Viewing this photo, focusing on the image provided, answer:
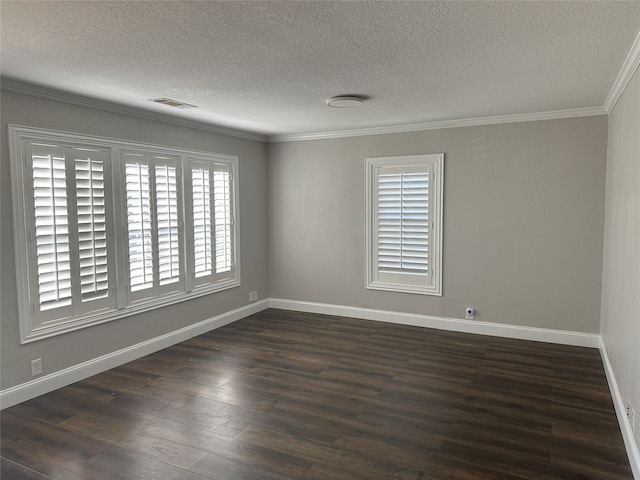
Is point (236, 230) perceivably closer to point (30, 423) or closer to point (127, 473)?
point (30, 423)

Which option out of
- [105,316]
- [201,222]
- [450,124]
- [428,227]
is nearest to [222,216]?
[201,222]

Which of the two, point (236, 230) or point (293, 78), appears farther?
point (236, 230)

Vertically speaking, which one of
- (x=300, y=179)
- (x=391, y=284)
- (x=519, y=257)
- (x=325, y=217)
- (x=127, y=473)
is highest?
(x=300, y=179)

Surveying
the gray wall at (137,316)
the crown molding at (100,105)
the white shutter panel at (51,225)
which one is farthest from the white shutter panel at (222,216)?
the white shutter panel at (51,225)

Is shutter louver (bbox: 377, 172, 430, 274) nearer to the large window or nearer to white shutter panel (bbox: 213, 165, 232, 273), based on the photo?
white shutter panel (bbox: 213, 165, 232, 273)

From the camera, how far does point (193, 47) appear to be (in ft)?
8.29

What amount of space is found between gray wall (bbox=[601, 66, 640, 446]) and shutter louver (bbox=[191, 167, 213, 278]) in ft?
13.1

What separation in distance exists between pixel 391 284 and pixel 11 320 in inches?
153

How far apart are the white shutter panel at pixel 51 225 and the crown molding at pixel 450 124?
3.03 metres

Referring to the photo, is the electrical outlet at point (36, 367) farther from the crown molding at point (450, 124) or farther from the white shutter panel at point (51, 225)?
the crown molding at point (450, 124)

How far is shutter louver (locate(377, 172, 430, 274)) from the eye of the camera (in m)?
5.18

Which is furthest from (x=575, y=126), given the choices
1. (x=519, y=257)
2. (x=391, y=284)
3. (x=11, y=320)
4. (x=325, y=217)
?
(x=11, y=320)

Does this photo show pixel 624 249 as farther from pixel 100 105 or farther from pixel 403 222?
pixel 100 105

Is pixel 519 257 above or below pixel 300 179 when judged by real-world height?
below
